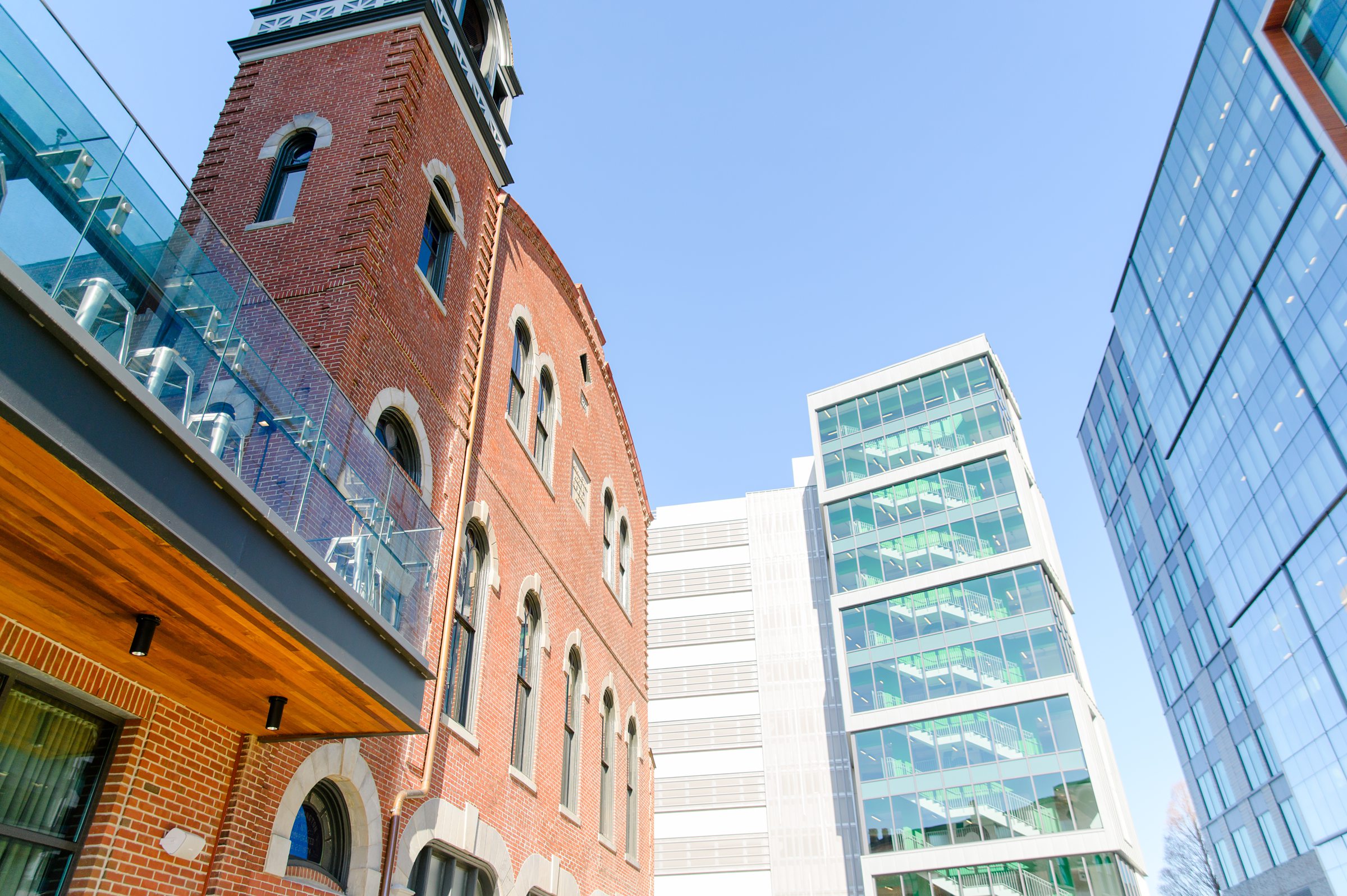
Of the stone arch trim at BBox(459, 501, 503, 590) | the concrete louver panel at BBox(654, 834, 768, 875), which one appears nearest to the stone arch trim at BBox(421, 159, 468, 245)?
the stone arch trim at BBox(459, 501, 503, 590)

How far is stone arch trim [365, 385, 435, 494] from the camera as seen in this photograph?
10.4 m

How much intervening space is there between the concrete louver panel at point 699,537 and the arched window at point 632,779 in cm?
3675

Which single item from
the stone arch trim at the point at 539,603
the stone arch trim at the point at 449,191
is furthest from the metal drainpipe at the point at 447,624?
the stone arch trim at the point at 539,603

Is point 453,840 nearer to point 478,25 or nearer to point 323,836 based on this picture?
point 323,836

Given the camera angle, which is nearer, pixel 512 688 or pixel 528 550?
pixel 512 688

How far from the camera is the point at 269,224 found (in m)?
11.4

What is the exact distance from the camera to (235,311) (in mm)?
6875

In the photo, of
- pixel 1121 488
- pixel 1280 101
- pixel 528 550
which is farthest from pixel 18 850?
pixel 1121 488

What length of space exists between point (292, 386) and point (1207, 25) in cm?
4636

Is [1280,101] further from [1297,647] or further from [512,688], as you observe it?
[512,688]

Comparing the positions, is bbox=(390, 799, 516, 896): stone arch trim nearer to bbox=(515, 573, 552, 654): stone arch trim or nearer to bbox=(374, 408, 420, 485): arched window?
bbox=(515, 573, 552, 654): stone arch trim

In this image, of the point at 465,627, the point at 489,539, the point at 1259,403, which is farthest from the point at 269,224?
the point at 1259,403

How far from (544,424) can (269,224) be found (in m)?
6.25

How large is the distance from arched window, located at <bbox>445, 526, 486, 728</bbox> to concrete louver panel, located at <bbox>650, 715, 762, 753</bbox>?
3919 cm
